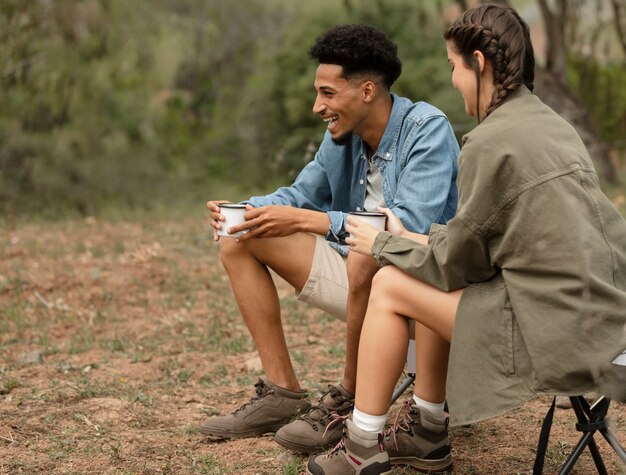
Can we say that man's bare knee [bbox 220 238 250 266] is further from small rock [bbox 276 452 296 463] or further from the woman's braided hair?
the woman's braided hair

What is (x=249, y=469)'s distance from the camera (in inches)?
120

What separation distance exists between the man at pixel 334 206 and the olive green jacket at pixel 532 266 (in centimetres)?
68

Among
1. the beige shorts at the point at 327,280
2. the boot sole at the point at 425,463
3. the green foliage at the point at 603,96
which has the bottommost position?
the green foliage at the point at 603,96

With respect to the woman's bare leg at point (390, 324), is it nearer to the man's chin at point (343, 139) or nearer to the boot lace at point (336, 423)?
the boot lace at point (336, 423)

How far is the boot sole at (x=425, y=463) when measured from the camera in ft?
9.62

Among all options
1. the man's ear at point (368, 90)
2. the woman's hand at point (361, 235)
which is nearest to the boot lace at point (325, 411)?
the woman's hand at point (361, 235)

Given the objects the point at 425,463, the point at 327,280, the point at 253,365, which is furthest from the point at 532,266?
the point at 253,365

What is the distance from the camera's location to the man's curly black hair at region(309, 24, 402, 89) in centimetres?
329

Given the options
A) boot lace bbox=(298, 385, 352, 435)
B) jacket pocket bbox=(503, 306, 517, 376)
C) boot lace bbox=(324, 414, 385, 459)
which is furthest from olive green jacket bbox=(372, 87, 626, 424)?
boot lace bbox=(298, 385, 352, 435)

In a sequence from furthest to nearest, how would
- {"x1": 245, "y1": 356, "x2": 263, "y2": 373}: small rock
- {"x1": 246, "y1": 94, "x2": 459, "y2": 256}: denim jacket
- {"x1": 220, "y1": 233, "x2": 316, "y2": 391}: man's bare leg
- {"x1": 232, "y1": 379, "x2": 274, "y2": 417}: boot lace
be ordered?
1. {"x1": 245, "y1": 356, "x2": 263, "y2": 373}: small rock
2. {"x1": 232, "y1": 379, "x2": 274, "y2": 417}: boot lace
3. {"x1": 220, "y1": 233, "x2": 316, "y2": 391}: man's bare leg
4. {"x1": 246, "y1": 94, "x2": 459, "y2": 256}: denim jacket

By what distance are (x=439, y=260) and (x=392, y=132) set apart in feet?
3.07

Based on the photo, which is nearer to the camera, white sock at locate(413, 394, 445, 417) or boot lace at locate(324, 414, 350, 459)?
boot lace at locate(324, 414, 350, 459)

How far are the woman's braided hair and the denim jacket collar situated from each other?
77cm

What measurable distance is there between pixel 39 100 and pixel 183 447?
26.5ft
